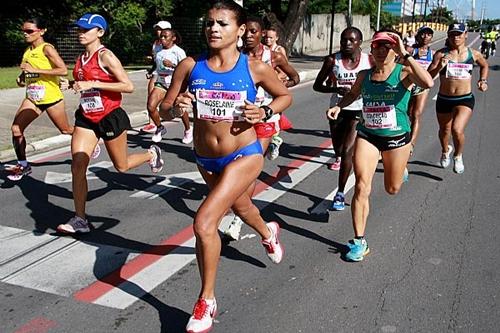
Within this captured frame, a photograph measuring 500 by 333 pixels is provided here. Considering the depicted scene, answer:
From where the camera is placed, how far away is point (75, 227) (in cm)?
516

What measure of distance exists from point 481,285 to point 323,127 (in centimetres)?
718

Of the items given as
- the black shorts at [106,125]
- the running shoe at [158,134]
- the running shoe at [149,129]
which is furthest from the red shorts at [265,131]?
the running shoe at [149,129]

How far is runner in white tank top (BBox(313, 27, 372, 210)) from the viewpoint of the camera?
6.08m

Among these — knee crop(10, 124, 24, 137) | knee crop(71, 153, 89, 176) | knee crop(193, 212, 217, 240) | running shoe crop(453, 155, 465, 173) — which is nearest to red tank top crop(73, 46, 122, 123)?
knee crop(71, 153, 89, 176)

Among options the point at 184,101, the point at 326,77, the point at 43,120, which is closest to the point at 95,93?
the point at 184,101

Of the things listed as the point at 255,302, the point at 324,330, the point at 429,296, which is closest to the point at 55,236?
the point at 255,302

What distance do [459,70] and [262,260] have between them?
410cm

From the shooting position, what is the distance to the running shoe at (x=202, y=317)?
3512mm

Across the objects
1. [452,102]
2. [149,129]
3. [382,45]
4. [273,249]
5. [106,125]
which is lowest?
[149,129]

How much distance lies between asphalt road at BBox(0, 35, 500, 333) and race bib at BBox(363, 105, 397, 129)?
1.07 metres

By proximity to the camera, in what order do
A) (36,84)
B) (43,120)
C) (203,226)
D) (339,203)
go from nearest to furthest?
(203,226), (339,203), (36,84), (43,120)

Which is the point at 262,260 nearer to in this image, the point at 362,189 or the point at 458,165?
the point at 362,189

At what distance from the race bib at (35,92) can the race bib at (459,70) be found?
5.01m

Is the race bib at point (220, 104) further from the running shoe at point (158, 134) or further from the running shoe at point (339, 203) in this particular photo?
the running shoe at point (158, 134)
